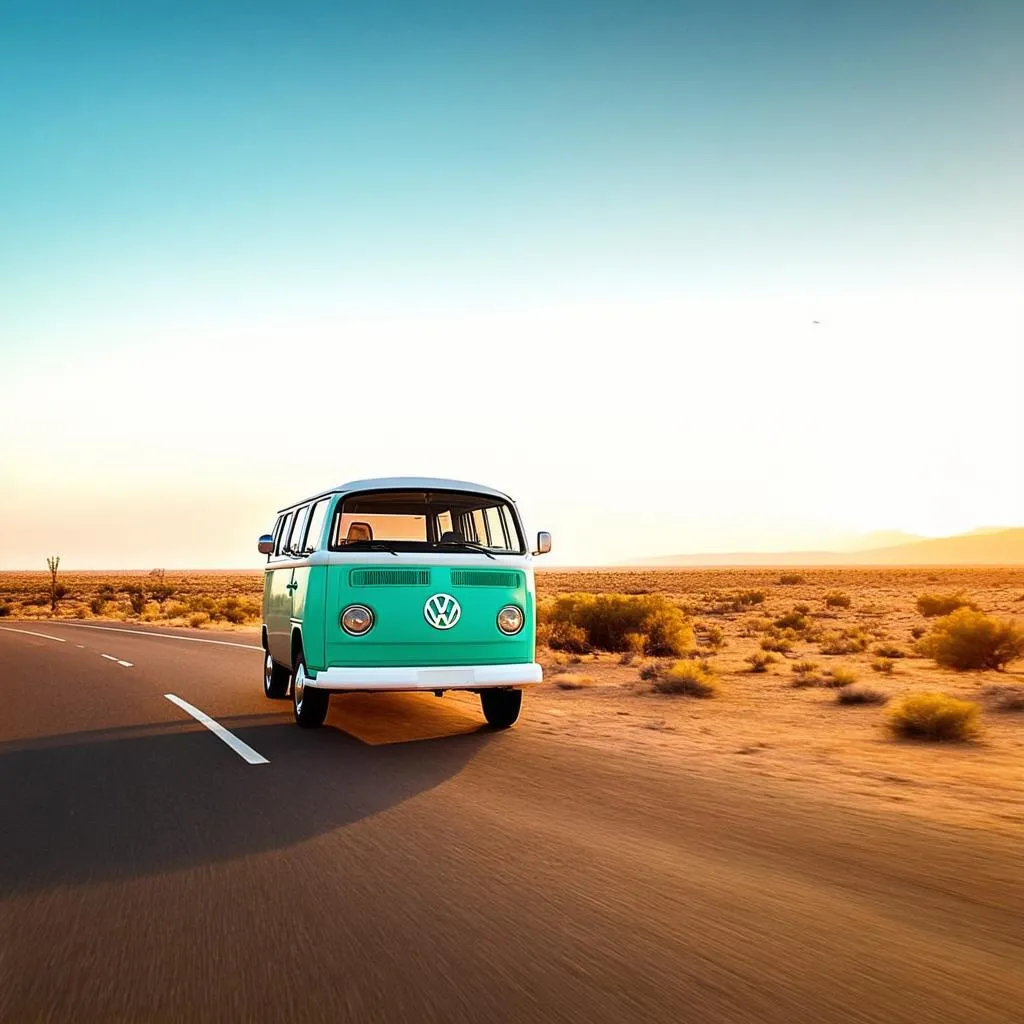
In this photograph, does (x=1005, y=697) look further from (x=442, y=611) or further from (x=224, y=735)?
(x=224, y=735)

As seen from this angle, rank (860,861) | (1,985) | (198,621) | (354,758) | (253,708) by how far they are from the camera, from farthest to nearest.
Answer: (198,621) < (253,708) < (354,758) < (860,861) < (1,985)

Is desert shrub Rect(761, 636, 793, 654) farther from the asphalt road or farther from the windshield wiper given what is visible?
the asphalt road

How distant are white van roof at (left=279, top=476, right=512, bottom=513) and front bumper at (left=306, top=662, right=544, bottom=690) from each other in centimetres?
204

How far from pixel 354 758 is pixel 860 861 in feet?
16.2

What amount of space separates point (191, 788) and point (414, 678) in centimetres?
246

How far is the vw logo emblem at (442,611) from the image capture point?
32.8 feet

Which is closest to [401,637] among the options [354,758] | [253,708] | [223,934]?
[354,758]

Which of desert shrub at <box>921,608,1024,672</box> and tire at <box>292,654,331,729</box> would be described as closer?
tire at <box>292,654,331,729</box>

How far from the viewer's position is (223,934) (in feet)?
14.8

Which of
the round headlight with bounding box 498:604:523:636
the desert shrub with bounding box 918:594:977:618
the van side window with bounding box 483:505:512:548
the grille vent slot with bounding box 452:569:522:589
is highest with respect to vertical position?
the van side window with bounding box 483:505:512:548

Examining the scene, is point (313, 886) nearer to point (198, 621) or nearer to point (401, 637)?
point (401, 637)

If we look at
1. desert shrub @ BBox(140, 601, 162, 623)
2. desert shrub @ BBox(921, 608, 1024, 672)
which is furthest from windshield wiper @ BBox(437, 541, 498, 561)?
desert shrub @ BBox(140, 601, 162, 623)

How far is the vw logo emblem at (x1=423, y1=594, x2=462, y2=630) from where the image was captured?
1000cm

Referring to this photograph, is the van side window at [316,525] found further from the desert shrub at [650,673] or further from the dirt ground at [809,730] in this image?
the desert shrub at [650,673]
